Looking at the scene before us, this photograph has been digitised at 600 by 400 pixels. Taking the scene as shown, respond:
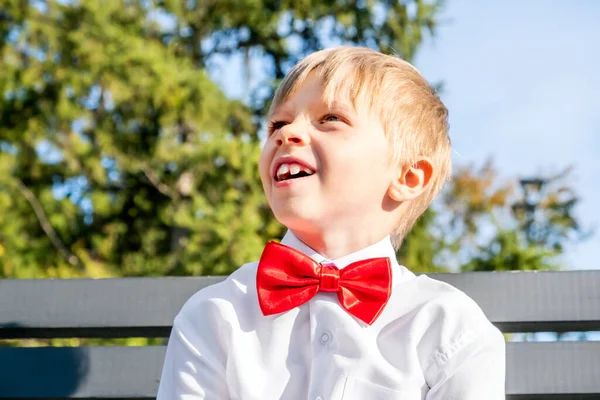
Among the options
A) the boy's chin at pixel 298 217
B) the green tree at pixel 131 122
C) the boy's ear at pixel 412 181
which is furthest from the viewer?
the green tree at pixel 131 122

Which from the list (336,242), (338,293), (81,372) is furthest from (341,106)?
(81,372)

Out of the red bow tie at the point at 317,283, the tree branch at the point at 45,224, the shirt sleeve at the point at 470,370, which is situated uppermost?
the red bow tie at the point at 317,283

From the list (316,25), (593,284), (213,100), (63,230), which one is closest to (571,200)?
(316,25)

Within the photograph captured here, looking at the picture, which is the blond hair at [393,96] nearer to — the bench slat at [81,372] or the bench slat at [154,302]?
the bench slat at [154,302]

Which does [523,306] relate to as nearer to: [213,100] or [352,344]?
[352,344]

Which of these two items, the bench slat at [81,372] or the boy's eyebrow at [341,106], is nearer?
the boy's eyebrow at [341,106]

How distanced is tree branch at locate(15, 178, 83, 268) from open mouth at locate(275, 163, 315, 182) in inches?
310

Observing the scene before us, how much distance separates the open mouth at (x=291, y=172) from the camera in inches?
62.0

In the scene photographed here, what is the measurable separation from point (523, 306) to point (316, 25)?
8.54 meters

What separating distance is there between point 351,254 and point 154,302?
58cm

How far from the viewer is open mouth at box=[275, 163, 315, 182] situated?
5.17 feet

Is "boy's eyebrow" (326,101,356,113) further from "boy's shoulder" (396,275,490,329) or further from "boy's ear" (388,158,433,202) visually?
"boy's shoulder" (396,275,490,329)

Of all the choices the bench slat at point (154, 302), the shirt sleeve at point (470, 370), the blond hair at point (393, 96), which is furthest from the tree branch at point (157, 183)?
the shirt sleeve at point (470, 370)

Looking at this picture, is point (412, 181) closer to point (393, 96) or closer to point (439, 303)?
point (393, 96)
